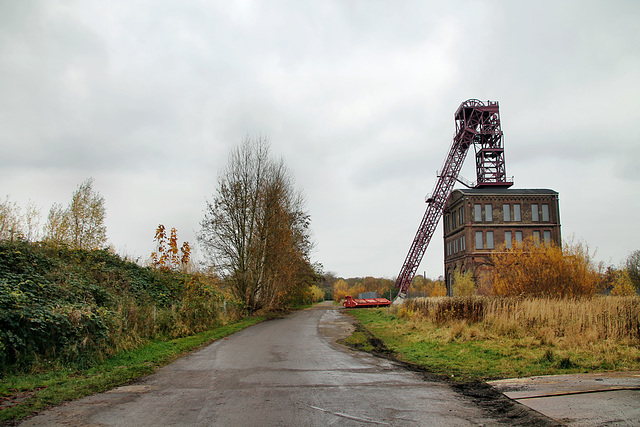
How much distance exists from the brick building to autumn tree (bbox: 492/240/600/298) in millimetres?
23458

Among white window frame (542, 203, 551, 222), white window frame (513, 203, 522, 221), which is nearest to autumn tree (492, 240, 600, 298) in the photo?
white window frame (513, 203, 522, 221)

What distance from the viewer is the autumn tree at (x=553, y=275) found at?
810 inches

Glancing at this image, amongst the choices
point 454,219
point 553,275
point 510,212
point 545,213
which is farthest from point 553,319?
point 454,219

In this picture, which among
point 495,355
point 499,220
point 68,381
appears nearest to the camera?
point 68,381

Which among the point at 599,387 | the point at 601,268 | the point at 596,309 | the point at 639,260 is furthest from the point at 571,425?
the point at 639,260

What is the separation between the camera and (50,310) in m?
9.04

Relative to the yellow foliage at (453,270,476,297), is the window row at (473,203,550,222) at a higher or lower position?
higher

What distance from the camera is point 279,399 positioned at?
21.5ft

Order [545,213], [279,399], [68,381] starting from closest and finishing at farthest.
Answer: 1. [279,399]
2. [68,381]
3. [545,213]

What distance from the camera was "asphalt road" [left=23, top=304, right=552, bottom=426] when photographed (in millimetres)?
5492

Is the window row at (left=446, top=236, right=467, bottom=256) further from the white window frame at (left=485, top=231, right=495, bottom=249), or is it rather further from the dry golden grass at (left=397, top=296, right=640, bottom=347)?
the dry golden grass at (left=397, top=296, right=640, bottom=347)

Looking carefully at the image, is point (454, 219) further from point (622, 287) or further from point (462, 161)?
point (622, 287)

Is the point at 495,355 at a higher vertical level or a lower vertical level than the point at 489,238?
lower

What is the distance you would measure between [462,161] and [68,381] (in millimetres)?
45549
